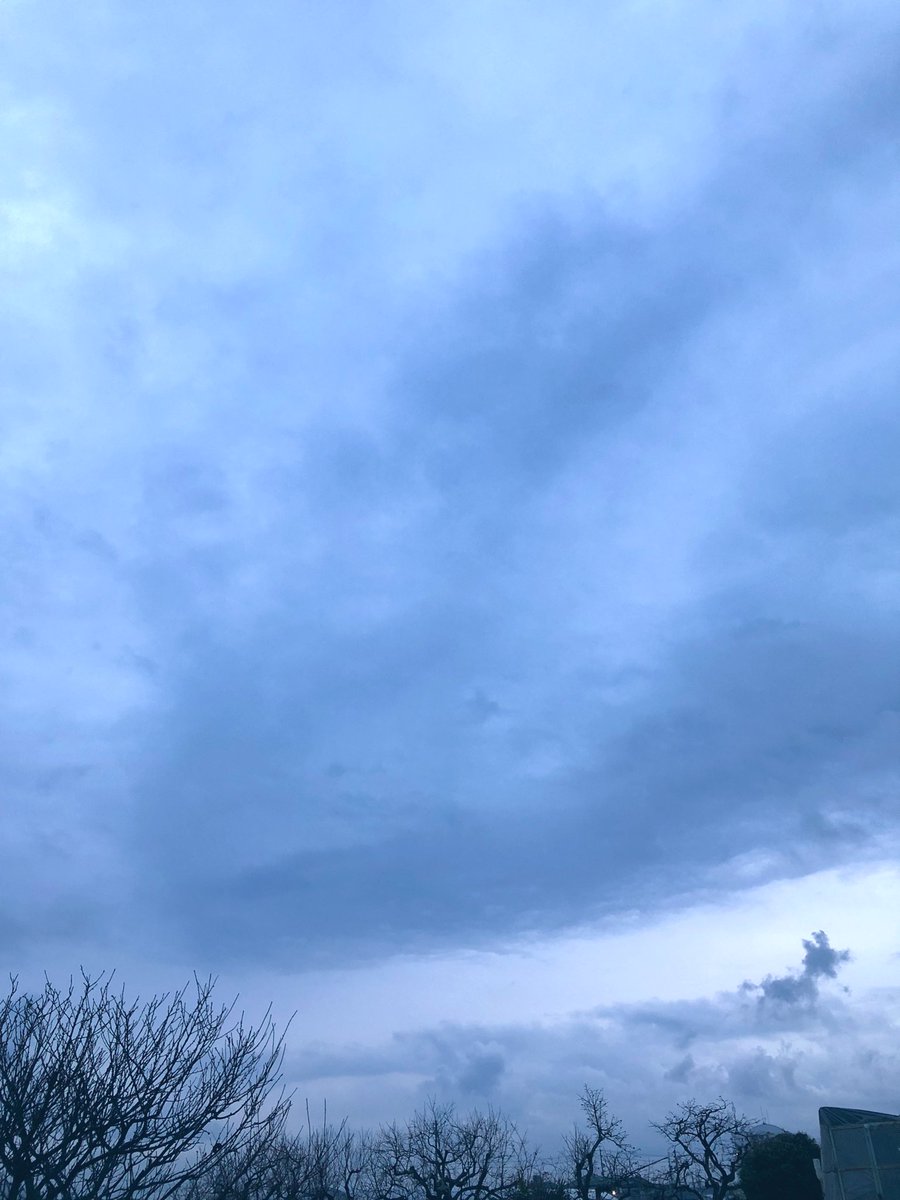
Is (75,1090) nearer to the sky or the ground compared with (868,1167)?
nearer to the sky

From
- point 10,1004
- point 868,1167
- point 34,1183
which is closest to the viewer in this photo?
point 34,1183

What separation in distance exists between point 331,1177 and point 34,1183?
3871cm

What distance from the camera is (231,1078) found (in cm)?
1748

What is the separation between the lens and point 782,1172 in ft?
185

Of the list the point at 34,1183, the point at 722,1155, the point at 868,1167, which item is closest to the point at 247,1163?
the point at 34,1183

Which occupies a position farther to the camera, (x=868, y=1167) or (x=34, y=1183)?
(x=868, y=1167)

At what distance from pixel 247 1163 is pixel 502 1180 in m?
48.0

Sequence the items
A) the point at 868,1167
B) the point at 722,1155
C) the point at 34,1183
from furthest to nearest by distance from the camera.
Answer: the point at 722,1155
the point at 868,1167
the point at 34,1183

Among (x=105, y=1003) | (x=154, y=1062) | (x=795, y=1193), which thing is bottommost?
(x=795, y=1193)

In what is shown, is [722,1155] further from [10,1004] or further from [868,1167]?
[10,1004]

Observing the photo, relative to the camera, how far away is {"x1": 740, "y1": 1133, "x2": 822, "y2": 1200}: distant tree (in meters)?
56.0

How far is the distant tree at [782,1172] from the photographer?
56.0m

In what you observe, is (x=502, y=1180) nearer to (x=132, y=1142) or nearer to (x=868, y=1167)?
(x=868, y=1167)

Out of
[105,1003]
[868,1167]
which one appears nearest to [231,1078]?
[105,1003]
